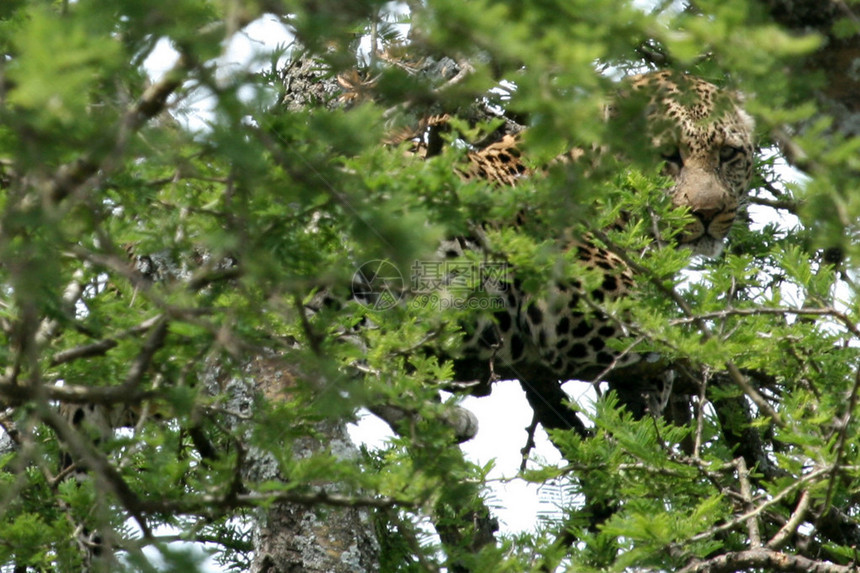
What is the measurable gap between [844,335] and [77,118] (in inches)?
128

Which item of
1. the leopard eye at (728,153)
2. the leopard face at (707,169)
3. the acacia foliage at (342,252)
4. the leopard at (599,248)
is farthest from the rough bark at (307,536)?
the leopard eye at (728,153)

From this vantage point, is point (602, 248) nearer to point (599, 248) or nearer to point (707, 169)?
point (599, 248)

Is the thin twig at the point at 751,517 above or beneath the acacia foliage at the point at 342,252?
beneath

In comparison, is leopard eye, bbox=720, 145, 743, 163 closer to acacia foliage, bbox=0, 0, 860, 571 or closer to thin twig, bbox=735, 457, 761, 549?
acacia foliage, bbox=0, 0, 860, 571

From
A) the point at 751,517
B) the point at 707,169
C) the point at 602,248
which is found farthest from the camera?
the point at 707,169

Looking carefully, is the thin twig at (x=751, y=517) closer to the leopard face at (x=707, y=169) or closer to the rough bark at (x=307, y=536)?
the rough bark at (x=307, y=536)

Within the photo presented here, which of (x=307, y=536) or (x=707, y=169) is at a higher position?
(x=707, y=169)

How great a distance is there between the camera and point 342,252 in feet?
11.4

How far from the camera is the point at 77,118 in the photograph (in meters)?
1.97

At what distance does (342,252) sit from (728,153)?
4.42 m

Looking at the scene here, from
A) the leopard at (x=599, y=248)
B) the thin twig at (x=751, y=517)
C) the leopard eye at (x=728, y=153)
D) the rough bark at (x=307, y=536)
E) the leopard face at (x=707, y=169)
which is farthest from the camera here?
the leopard eye at (x=728, y=153)

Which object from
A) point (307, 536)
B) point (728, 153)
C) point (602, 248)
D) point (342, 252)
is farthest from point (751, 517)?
point (728, 153)

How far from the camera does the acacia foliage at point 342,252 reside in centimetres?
212

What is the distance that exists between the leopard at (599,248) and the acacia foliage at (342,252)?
1.41 metres
